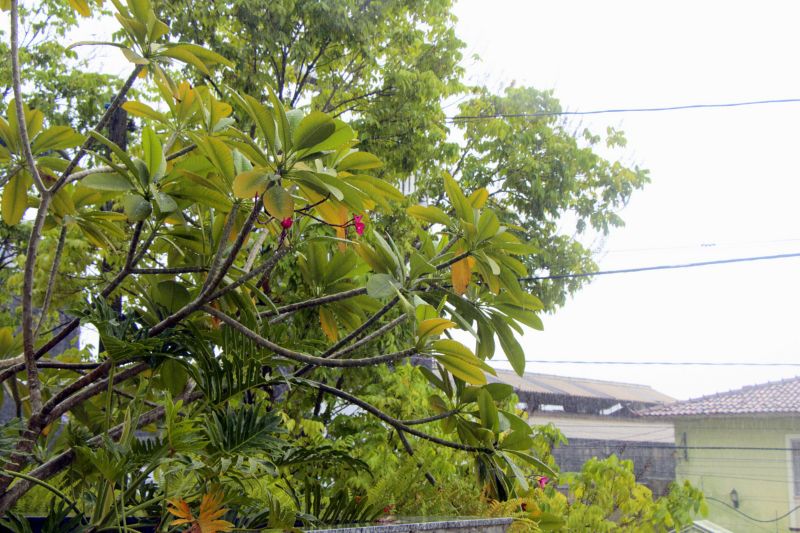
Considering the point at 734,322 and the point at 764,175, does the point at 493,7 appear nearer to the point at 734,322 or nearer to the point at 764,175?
the point at 764,175

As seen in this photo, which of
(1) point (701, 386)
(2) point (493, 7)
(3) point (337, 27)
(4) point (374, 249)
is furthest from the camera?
(1) point (701, 386)

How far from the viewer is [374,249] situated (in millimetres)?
1242

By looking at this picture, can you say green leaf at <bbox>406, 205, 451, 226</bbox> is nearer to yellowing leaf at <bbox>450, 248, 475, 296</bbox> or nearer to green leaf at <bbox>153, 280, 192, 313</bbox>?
yellowing leaf at <bbox>450, 248, 475, 296</bbox>

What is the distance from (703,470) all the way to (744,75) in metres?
3.35

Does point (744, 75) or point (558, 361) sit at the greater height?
point (744, 75)

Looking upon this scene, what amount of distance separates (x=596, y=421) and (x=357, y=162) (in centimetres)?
713

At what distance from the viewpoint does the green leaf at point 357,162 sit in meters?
1.12

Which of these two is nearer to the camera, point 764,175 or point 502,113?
point 764,175

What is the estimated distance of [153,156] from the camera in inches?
42.6

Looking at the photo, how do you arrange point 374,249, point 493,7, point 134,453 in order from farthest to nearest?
point 493,7 < point 374,249 < point 134,453

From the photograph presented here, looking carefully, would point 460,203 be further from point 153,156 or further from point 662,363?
point 662,363

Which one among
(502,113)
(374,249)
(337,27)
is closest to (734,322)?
(502,113)

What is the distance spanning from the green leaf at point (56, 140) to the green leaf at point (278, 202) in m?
0.47

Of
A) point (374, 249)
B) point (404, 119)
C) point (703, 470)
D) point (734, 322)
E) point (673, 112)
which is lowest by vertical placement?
point (703, 470)
